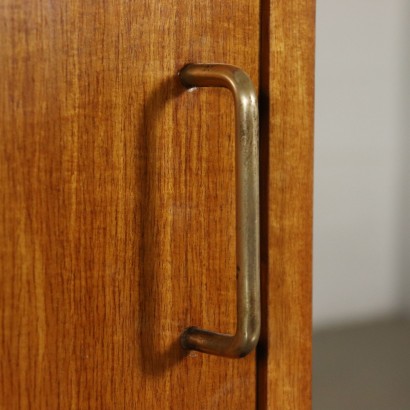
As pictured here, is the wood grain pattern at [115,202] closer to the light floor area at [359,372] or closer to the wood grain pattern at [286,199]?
the wood grain pattern at [286,199]

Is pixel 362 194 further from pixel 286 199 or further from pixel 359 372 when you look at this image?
pixel 286 199

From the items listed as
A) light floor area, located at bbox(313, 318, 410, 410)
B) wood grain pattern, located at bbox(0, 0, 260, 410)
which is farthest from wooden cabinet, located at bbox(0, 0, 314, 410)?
light floor area, located at bbox(313, 318, 410, 410)

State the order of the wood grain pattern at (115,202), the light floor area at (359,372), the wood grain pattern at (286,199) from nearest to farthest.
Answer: the wood grain pattern at (115,202) < the wood grain pattern at (286,199) < the light floor area at (359,372)

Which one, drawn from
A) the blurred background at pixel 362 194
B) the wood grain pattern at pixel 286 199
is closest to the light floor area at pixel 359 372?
the blurred background at pixel 362 194

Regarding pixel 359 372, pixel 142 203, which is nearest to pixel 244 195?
pixel 142 203

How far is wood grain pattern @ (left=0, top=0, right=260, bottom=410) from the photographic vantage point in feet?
1.03

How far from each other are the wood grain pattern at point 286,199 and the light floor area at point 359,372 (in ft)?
2.60

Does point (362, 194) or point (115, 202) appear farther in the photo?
point (362, 194)

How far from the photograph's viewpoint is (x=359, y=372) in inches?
49.1

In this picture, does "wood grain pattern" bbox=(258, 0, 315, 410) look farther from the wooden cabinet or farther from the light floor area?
the light floor area

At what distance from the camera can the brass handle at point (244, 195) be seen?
363 millimetres

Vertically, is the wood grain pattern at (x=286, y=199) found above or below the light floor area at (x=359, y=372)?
above

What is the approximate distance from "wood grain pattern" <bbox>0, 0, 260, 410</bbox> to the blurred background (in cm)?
90

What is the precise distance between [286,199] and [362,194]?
950mm
